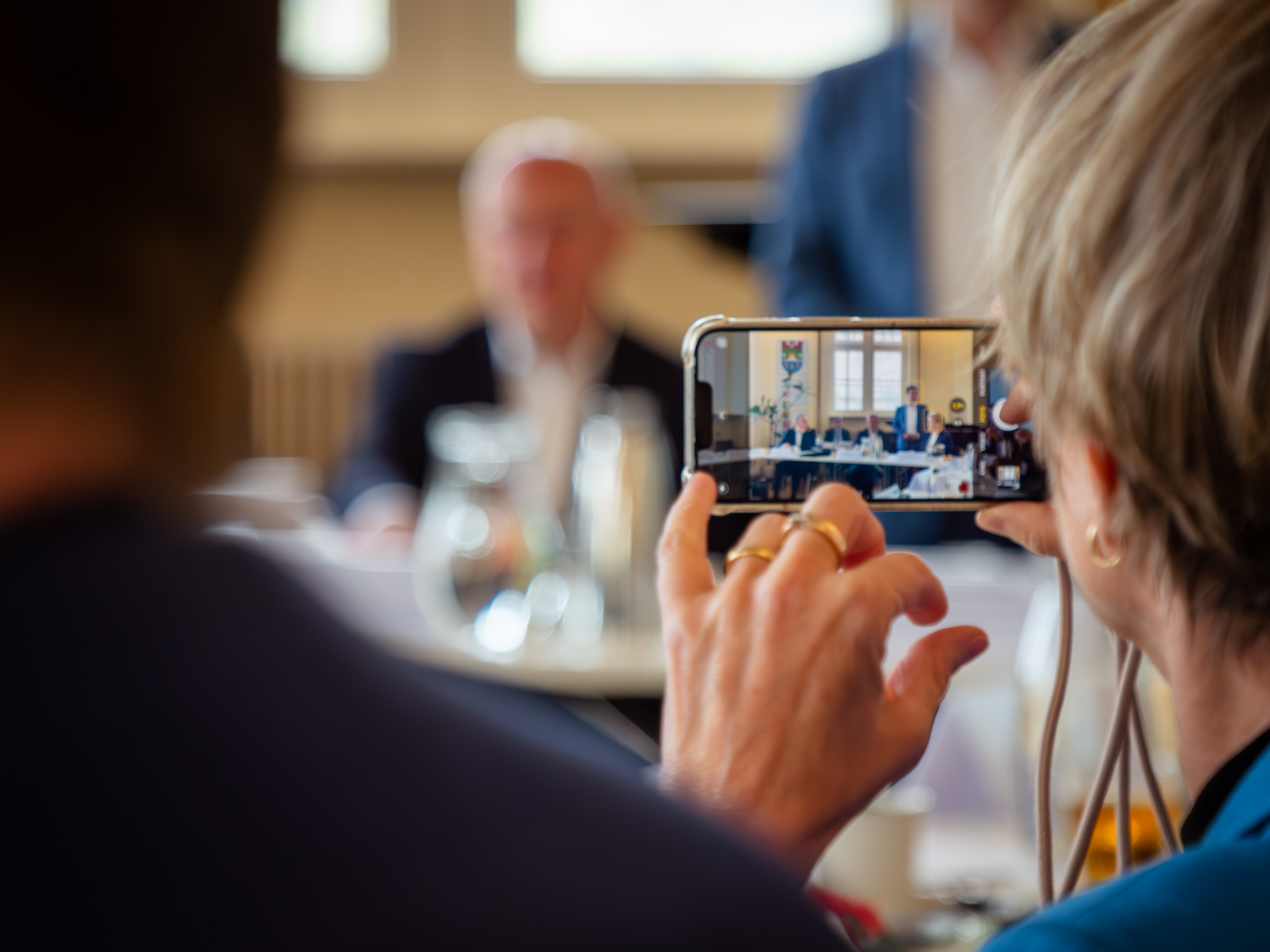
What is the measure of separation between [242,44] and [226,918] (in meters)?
0.13

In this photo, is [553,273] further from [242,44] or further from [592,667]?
[242,44]

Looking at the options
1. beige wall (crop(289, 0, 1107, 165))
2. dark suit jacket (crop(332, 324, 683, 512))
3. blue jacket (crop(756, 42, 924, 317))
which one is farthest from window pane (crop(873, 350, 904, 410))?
beige wall (crop(289, 0, 1107, 165))

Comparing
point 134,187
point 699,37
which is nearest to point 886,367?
point 134,187

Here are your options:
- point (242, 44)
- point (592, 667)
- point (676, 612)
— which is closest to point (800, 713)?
point (676, 612)

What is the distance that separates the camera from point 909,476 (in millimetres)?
483

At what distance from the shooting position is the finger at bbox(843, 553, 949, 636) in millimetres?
451

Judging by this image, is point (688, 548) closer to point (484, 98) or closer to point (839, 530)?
point (839, 530)

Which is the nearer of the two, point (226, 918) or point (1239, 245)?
point (226, 918)

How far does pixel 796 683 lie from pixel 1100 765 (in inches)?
6.8

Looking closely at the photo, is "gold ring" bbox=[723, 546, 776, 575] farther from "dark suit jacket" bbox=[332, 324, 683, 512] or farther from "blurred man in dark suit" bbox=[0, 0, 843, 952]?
"dark suit jacket" bbox=[332, 324, 683, 512]

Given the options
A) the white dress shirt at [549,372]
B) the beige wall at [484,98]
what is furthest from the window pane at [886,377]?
the beige wall at [484,98]

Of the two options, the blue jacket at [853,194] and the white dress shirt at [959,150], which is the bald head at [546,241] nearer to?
the blue jacket at [853,194]

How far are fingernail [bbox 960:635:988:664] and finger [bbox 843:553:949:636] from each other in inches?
0.7

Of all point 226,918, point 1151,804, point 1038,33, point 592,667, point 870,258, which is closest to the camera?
point 226,918
